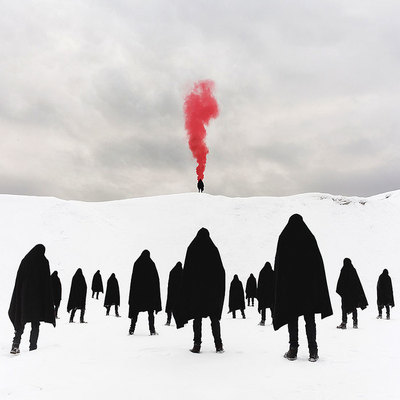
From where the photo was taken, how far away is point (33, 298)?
892 cm

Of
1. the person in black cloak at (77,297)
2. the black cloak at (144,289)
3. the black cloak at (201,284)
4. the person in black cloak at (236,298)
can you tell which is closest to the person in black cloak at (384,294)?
the person in black cloak at (236,298)

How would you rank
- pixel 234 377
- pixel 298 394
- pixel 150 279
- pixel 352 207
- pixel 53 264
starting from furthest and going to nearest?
pixel 352 207
pixel 53 264
pixel 150 279
pixel 234 377
pixel 298 394

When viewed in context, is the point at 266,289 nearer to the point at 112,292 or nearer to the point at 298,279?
the point at 112,292

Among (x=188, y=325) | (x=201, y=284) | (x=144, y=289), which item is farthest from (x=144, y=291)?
(x=201, y=284)

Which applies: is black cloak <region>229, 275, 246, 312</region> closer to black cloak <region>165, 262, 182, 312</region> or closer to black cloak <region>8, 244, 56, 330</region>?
black cloak <region>165, 262, 182, 312</region>

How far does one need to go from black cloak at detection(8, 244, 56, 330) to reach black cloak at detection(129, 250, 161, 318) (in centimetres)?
338

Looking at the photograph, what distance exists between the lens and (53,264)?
1264 inches

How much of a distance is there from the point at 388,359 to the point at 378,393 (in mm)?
2688

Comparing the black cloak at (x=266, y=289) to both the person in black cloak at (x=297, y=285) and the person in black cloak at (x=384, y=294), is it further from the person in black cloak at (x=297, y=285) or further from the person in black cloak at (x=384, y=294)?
the person in black cloak at (x=297, y=285)

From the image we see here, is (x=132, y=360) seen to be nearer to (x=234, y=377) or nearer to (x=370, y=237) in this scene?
(x=234, y=377)

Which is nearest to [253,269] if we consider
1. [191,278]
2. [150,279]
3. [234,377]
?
[150,279]

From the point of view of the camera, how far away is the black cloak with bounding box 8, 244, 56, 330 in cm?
880

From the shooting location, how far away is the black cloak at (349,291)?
13250 mm

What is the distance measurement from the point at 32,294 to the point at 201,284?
375cm
